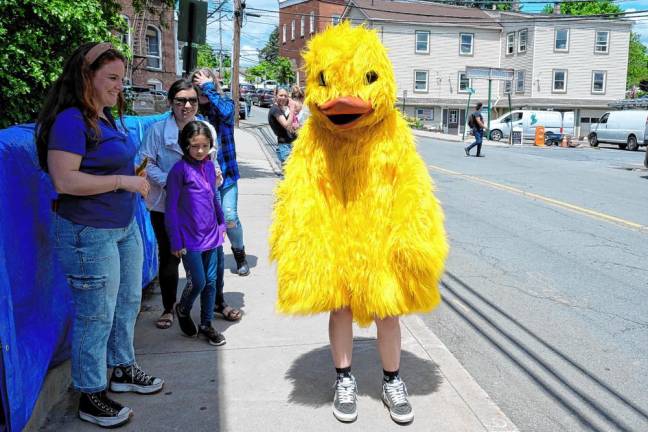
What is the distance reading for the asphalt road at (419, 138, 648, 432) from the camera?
3.48m

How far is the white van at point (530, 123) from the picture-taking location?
Result: 31.7 metres

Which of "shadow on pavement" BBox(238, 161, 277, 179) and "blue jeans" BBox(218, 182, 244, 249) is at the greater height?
"blue jeans" BBox(218, 182, 244, 249)

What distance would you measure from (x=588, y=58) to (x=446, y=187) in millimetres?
33360

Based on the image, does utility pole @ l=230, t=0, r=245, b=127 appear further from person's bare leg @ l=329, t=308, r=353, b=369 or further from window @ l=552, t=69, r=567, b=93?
window @ l=552, t=69, r=567, b=93

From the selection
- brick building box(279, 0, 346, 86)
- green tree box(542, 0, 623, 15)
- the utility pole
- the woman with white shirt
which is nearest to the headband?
the woman with white shirt

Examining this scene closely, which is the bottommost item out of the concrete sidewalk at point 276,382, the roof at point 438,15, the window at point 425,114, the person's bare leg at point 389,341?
the concrete sidewalk at point 276,382

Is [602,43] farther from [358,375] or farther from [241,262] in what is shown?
[358,375]

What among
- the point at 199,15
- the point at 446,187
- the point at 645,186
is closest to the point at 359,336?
the point at 199,15

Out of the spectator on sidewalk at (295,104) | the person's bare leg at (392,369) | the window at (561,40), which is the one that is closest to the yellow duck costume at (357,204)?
the person's bare leg at (392,369)

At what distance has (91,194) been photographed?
2.70 m

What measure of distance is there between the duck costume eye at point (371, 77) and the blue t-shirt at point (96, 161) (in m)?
1.25

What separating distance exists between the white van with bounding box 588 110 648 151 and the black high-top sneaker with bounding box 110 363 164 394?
2662 centimetres

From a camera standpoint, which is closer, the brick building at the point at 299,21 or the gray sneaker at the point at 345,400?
the gray sneaker at the point at 345,400

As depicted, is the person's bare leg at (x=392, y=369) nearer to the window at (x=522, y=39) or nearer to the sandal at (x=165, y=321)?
the sandal at (x=165, y=321)
